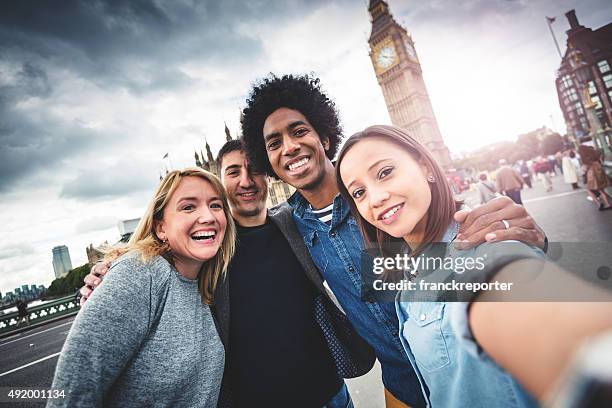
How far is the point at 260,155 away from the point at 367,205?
1951 millimetres

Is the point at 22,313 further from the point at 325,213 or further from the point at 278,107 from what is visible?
the point at 325,213

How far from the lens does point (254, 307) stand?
2109 millimetres

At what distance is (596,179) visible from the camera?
269 inches

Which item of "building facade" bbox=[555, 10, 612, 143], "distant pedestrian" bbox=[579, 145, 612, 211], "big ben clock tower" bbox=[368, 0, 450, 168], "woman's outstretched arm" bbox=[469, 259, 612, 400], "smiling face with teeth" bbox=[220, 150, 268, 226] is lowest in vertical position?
"distant pedestrian" bbox=[579, 145, 612, 211]

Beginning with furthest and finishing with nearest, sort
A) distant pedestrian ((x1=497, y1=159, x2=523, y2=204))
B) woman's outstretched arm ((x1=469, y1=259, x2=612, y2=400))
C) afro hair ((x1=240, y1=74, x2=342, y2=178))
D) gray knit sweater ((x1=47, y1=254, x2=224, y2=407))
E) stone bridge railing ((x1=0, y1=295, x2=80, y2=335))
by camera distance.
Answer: stone bridge railing ((x1=0, y1=295, x2=80, y2=335)) < distant pedestrian ((x1=497, y1=159, x2=523, y2=204)) < afro hair ((x1=240, y1=74, x2=342, y2=178)) < gray knit sweater ((x1=47, y1=254, x2=224, y2=407)) < woman's outstretched arm ((x1=469, y1=259, x2=612, y2=400))

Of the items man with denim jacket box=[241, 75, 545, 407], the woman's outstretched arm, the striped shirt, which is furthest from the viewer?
the striped shirt

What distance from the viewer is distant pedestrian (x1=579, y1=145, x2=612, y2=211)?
6.78m

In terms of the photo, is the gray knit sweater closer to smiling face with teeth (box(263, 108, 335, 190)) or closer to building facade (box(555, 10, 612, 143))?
smiling face with teeth (box(263, 108, 335, 190))

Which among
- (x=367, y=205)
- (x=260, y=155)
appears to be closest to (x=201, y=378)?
(x=367, y=205)

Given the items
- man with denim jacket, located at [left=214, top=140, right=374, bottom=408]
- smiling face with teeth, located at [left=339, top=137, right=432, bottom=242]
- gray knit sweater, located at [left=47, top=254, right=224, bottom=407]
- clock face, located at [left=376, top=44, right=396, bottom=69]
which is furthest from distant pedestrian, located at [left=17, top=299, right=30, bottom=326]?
clock face, located at [left=376, top=44, right=396, bottom=69]

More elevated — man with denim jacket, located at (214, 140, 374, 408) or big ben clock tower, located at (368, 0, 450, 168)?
big ben clock tower, located at (368, 0, 450, 168)

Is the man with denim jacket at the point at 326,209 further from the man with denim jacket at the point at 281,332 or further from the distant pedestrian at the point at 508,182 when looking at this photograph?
the distant pedestrian at the point at 508,182

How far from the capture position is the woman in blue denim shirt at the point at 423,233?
0.87 metres

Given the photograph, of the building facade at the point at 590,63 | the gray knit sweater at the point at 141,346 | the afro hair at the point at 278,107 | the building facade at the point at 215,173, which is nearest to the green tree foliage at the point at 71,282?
the building facade at the point at 215,173
